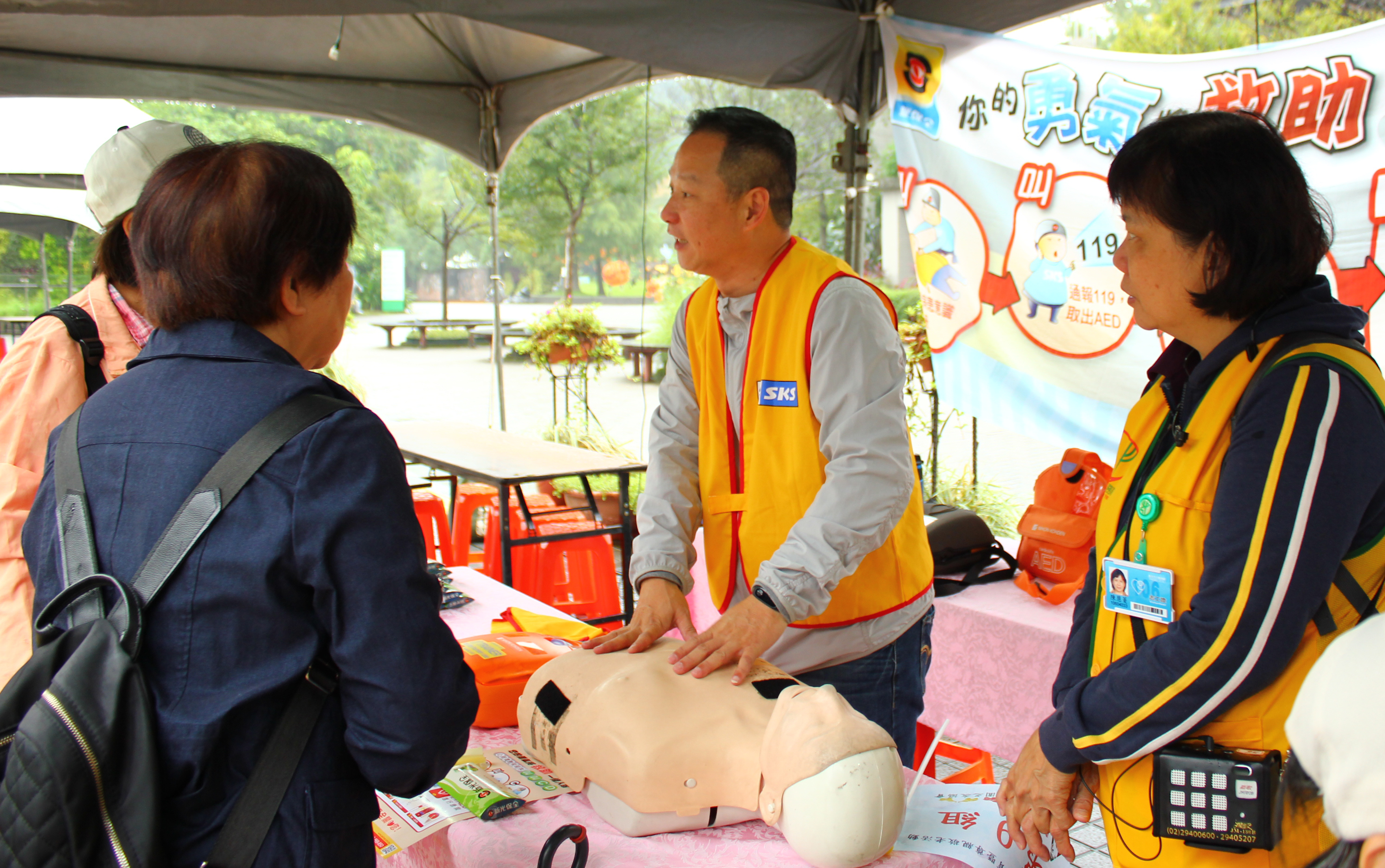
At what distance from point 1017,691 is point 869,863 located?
75.2 inches

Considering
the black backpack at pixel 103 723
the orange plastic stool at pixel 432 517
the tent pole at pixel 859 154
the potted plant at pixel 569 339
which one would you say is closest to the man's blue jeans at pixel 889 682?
the black backpack at pixel 103 723

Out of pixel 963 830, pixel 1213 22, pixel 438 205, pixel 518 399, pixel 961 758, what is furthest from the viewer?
pixel 438 205

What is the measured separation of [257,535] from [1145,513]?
3.48ft

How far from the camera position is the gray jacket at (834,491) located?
147 centimetres

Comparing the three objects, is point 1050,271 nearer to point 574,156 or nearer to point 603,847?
point 603,847

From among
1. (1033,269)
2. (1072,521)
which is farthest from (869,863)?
(1033,269)

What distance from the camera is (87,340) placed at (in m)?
1.45

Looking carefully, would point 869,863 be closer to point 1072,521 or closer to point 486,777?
point 486,777

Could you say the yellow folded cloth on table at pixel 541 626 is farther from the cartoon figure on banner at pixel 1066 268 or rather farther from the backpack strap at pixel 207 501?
the cartoon figure on banner at pixel 1066 268

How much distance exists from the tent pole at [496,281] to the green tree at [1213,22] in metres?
6.10

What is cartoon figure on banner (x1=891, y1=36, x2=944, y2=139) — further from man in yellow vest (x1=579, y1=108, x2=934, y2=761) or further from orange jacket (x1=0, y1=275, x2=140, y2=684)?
orange jacket (x1=0, y1=275, x2=140, y2=684)

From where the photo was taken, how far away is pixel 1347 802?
0.50m

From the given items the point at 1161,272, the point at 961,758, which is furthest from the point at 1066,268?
the point at 1161,272

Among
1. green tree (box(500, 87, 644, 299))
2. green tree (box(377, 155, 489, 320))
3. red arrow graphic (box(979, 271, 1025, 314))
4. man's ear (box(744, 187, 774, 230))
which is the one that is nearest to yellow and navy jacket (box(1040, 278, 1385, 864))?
man's ear (box(744, 187, 774, 230))
